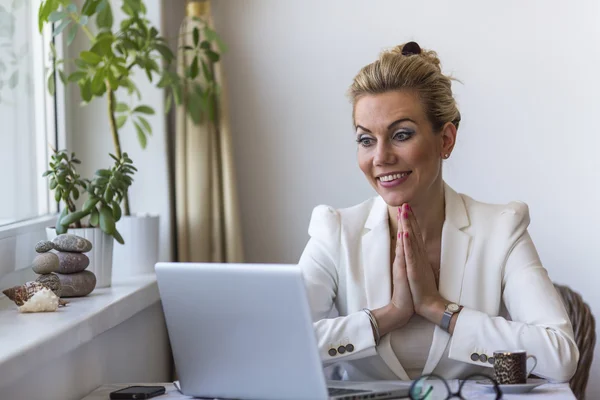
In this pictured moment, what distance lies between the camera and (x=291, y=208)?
10.6ft

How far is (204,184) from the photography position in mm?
3000

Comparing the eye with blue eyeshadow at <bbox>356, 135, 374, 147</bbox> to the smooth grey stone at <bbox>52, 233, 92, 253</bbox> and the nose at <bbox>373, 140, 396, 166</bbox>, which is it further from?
the smooth grey stone at <bbox>52, 233, 92, 253</bbox>

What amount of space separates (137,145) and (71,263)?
0.87 meters

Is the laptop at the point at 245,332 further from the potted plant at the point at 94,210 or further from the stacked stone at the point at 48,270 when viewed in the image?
the potted plant at the point at 94,210

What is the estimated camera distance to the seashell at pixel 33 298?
76.7 inches

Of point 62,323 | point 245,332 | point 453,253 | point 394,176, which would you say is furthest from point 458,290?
point 62,323

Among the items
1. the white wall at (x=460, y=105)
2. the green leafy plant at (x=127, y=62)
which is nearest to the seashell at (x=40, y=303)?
the green leafy plant at (x=127, y=62)

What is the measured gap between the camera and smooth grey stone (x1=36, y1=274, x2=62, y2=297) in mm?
2057

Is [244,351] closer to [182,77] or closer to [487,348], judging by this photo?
[487,348]

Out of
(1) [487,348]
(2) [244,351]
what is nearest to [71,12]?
(2) [244,351]

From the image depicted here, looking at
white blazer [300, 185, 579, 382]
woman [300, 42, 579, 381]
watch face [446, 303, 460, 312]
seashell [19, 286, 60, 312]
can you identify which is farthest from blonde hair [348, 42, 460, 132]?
seashell [19, 286, 60, 312]

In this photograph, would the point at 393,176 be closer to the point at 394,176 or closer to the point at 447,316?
the point at 394,176

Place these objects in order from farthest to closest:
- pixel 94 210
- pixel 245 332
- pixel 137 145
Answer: pixel 137 145 → pixel 94 210 → pixel 245 332

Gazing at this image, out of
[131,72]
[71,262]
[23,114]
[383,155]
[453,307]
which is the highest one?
[131,72]
